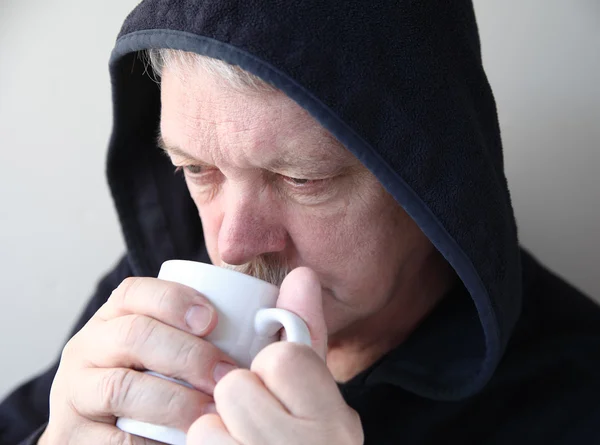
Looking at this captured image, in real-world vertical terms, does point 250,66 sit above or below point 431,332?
above

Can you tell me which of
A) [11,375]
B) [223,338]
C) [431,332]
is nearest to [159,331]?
[223,338]

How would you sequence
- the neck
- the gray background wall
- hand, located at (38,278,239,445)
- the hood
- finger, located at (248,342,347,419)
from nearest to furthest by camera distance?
finger, located at (248,342,347,419), hand, located at (38,278,239,445), the hood, the neck, the gray background wall

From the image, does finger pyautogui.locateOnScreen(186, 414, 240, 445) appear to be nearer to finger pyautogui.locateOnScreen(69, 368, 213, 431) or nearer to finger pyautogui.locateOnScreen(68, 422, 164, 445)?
finger pyautogui.locateOnScreen(69, 368, 213, 431)

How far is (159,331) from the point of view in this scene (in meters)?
0.79

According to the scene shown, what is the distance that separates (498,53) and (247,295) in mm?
1040

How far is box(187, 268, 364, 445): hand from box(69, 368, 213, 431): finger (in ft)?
0.22

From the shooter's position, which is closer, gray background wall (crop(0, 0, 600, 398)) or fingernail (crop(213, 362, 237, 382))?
fingernail (crop(213, 362, 237, 382))

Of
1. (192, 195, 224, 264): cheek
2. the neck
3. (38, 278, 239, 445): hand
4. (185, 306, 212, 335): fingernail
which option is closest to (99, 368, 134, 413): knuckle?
(38, 278, 239, 445): hand

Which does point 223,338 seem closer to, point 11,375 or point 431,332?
point 431,332

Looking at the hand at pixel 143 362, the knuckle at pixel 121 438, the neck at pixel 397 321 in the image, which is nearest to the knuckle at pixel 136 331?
the hand at pixel 143 362

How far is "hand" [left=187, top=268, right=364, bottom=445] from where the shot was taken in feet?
2.17

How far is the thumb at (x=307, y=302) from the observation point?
754mm

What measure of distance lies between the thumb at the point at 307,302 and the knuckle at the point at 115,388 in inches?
8.6

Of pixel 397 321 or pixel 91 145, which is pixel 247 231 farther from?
pixel 91 145
